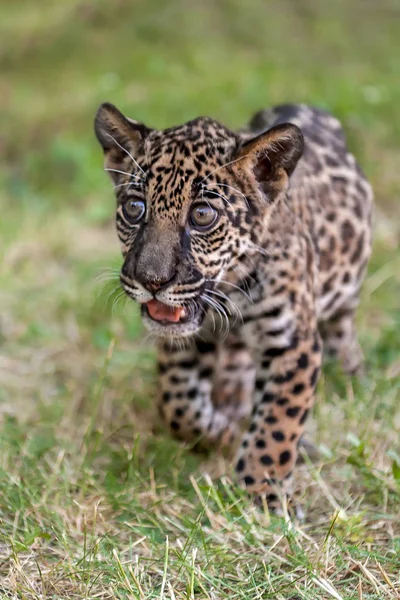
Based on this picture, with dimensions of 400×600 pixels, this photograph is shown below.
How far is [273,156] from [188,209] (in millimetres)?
586

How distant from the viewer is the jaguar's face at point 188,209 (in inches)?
179

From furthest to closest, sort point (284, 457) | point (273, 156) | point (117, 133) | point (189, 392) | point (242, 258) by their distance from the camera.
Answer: point (189, 392), point (284, 457), point (117, 133), point (242, 258), point (273, 156)

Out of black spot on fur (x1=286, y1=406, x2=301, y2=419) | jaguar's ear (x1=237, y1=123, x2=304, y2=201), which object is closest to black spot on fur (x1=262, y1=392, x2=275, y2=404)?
black spot on fur (x1=286, y1=406, x2=301, y2=419)

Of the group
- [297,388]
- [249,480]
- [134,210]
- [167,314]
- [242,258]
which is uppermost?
[134,210]

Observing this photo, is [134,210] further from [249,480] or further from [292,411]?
[249,480]

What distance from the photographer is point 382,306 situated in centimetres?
790

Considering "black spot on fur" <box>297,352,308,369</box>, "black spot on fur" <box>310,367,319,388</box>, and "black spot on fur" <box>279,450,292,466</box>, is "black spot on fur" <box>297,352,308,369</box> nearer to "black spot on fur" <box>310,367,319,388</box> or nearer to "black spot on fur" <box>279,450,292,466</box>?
"black spot on fur" <box>310,367,319,388</box>

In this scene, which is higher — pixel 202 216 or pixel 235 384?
pixel 202 216

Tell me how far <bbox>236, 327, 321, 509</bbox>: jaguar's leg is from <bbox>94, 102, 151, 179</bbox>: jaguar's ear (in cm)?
135

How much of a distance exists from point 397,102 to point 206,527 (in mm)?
8096

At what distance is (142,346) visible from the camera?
735 cm

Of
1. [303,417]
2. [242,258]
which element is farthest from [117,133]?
[303,417]

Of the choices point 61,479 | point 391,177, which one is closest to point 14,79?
point 391,177

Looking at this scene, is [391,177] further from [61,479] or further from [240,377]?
[61,479]
